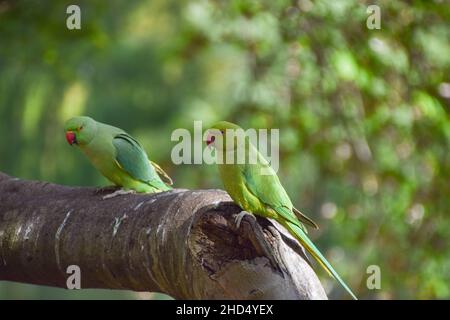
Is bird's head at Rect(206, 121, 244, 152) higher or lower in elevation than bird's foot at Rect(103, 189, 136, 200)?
higher

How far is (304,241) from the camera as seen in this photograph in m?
2.41

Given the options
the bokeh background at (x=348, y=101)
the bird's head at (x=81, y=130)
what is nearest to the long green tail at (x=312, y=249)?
the bird's head at (x=81, y=130)

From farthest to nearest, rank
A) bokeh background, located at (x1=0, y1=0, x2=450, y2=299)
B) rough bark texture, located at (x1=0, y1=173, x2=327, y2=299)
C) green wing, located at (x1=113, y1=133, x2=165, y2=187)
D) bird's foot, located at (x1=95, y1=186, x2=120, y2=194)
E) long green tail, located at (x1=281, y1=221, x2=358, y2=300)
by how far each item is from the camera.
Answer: bokeh background, located at (x1=0, y1=0, x2=450, y2=299) < green wing, located at (x1=113, y1=133, x2=165, y2=187) < bird's foot, located at (x1=95, y1=186, x2=120, y2=194) < long green tail, located at (x1=281, y1=221, x2=358, y2=300) < rough bark texture, located at (x1=0, y1=173, x2=327, y2=299)

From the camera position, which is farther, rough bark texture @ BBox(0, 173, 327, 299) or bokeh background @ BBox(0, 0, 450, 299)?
bokeh background @ BBox(0, 0, 450, 299)

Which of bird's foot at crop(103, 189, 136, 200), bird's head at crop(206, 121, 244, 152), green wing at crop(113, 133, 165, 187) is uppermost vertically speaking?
bird's head at crop(206, 121, 244, 152)

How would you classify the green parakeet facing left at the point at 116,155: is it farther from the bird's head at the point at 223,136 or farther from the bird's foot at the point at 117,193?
the bird's head at the point at 223,136

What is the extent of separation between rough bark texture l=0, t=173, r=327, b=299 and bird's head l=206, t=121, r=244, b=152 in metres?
0.14

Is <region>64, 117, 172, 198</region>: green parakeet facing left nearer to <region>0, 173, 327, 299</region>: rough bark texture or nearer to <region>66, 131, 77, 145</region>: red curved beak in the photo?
<region>66, 131, 77, 145</region>: red curved beak

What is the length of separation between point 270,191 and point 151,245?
1.36ft

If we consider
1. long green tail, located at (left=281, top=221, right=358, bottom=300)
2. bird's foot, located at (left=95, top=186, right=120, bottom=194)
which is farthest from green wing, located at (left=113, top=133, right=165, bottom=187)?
long green tail, located at (left=281, top=221, right=358, bottom=300)

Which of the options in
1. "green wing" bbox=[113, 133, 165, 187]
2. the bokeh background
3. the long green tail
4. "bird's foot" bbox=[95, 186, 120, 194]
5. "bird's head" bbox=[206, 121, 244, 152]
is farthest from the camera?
the bokeh background

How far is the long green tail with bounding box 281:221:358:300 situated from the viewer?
2.39m
